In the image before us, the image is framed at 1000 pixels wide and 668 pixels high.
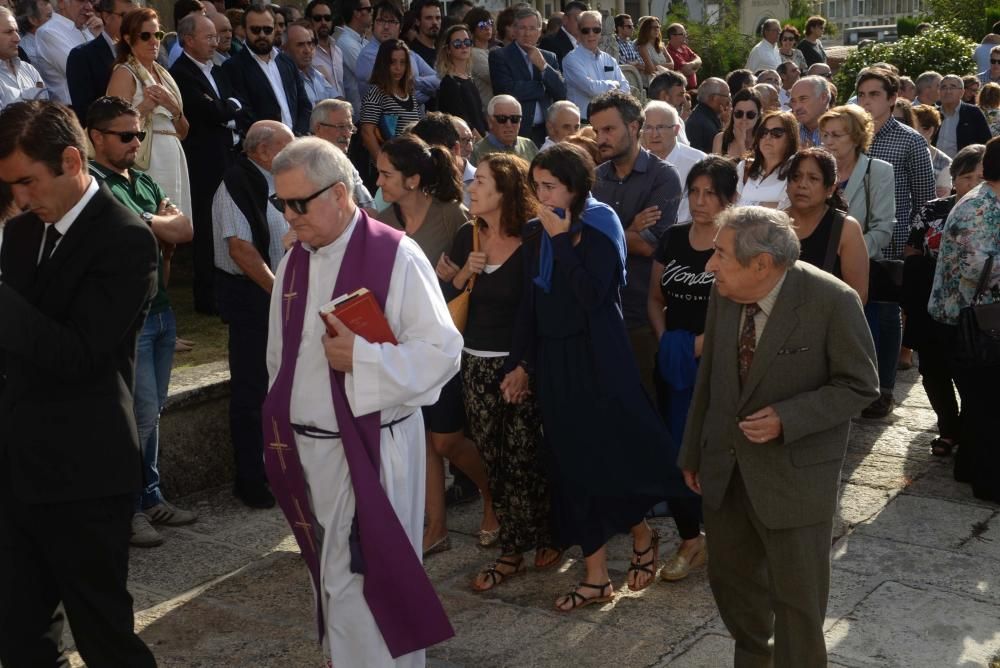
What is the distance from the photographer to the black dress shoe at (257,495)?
6.78 metres

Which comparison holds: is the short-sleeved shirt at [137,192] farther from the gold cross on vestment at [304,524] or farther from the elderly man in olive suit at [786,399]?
the elderly man in olive suit at [786,399]

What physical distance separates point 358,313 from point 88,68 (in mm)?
4798

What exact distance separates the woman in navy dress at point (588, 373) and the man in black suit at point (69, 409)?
188 cm

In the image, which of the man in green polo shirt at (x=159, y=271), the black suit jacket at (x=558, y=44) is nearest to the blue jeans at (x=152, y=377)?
the man in green polo shirt at (x=159, y=271)

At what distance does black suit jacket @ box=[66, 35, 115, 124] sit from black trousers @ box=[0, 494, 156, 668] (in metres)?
4.65

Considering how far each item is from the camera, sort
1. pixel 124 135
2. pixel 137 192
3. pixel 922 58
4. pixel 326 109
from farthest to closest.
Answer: pixel 922 58
pixel 326 109
pixel 137 192
pixel 124 135

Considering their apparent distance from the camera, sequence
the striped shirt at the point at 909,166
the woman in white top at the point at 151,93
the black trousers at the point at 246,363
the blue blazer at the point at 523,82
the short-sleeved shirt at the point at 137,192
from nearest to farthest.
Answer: the short-sleeved shirt at the point at 137,192, the black trousers at the point at 246,363, the woman in white top at the point at 151,93, the striped shirt at the point at 909,166, the blue blazer at the point at 523,82

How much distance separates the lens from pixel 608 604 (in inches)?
213

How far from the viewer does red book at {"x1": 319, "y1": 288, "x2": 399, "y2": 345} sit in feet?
13.3

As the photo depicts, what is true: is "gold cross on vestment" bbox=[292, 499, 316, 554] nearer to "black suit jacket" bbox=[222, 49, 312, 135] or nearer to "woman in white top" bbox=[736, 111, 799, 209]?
"woman in white top" bbox=[736, 111, 799, 209]

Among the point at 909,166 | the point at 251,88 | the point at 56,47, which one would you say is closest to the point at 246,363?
the point at 251,88

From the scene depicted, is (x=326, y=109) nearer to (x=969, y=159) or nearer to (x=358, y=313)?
(x=358, y=313)

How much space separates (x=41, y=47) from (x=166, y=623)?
5036mm

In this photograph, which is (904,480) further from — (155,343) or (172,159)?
(172,159)
